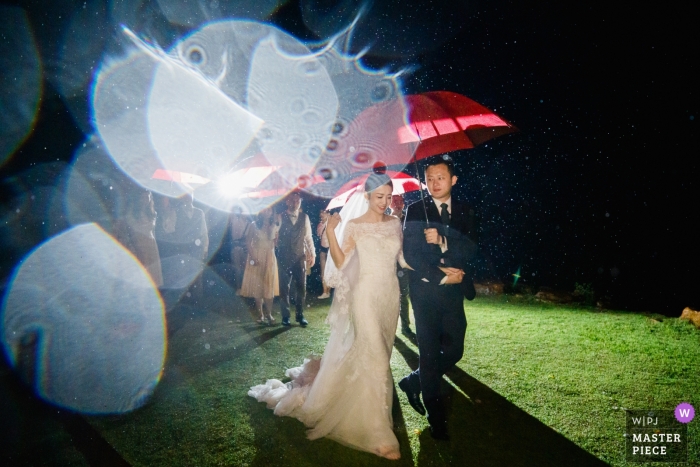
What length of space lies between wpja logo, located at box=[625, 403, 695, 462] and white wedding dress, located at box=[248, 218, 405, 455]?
211cm

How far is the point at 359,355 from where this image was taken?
9.84ft

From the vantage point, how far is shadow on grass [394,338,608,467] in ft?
8.75

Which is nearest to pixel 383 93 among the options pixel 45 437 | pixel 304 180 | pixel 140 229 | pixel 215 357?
pixel 304 180

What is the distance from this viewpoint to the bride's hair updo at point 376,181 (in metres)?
3.21

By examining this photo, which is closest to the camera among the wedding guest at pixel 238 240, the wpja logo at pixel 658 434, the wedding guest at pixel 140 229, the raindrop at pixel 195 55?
the wpja logo at pixel 658 434

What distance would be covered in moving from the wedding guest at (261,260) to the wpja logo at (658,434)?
19.1 ft

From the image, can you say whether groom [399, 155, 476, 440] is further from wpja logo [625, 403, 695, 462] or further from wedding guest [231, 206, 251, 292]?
wedding guest [231, 206, 251, 292]

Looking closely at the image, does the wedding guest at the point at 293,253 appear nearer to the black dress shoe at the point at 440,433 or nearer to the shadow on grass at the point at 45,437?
the shadow on grass at the point at 45,437

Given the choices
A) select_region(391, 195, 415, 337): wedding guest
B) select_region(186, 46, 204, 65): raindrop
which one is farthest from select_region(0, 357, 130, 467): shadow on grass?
select_region(186, 46, 204, 65): raindrop

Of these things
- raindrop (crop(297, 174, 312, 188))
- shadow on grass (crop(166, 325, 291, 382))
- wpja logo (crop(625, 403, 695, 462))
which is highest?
raindrop (crop(297, 174, 312, 188))

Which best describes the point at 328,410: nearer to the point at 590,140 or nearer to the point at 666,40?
the point at 590,140

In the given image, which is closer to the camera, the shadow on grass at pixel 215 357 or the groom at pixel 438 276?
the groom at pixel 438 276

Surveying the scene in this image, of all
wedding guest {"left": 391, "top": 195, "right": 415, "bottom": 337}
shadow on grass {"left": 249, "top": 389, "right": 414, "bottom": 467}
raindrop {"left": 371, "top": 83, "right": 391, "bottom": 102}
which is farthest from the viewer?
wedding guest {"left": 391, "top": 195, "right": 415, "bottom": 337}

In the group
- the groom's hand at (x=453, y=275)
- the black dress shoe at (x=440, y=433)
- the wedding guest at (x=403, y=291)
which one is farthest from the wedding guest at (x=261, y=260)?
the groom's hand at (x=453, y=275)
